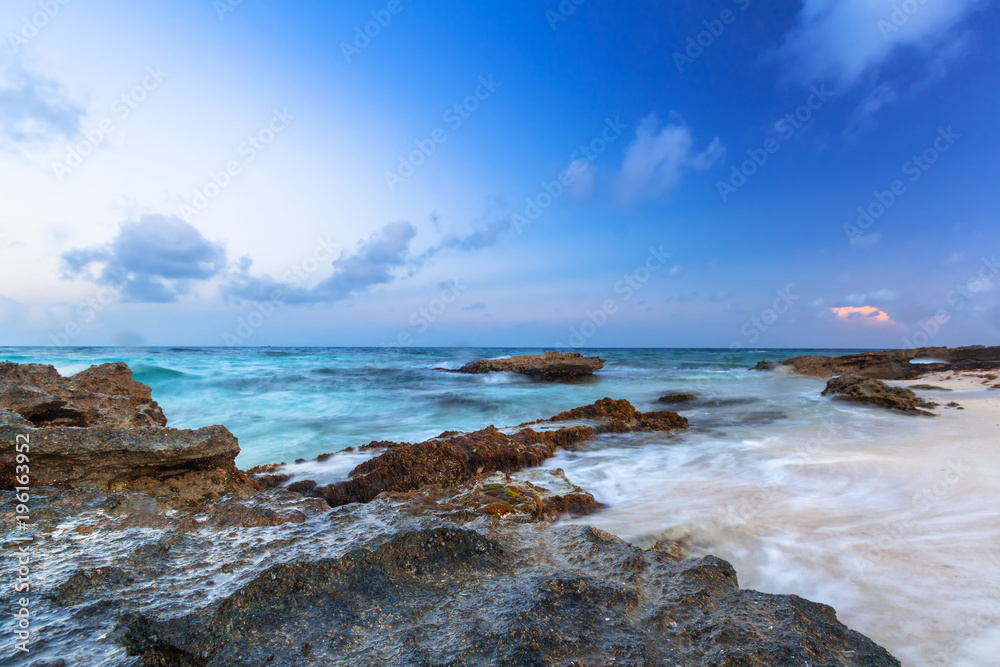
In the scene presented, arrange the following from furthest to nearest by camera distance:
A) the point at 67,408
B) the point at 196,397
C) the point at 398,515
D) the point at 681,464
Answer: the point at 196,397 → the point at 681,464 → the point at 67,408 → the point at 398,515

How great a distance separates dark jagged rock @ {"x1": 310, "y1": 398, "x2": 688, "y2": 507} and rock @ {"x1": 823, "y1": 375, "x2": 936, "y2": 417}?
8.52 m

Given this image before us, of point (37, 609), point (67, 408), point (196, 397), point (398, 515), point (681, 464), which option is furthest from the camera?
point (196, 397)

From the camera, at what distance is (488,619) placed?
1748mm

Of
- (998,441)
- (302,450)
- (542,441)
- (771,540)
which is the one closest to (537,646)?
(771,540)

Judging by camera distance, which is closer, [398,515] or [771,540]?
[398,515]

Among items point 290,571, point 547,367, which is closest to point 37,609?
point 290,571

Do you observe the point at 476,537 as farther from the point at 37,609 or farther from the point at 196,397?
the point at 196,397

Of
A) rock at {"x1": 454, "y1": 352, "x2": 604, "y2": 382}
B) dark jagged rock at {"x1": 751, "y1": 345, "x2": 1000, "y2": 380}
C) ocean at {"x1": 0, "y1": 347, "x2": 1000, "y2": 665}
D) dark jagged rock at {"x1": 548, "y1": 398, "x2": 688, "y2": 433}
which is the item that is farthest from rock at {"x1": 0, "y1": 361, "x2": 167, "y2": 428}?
dark jagged rock at {"x1": 751, "y1": 345, "x2": 1000, "y2": 380}

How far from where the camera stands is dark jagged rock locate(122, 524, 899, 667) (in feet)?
5.10

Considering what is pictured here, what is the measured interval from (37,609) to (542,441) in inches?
214

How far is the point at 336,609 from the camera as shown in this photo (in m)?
1.83

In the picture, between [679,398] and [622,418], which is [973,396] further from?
[622,418]

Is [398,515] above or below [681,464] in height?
above

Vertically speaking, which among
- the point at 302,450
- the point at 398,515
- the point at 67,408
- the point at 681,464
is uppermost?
the point at 67,408
